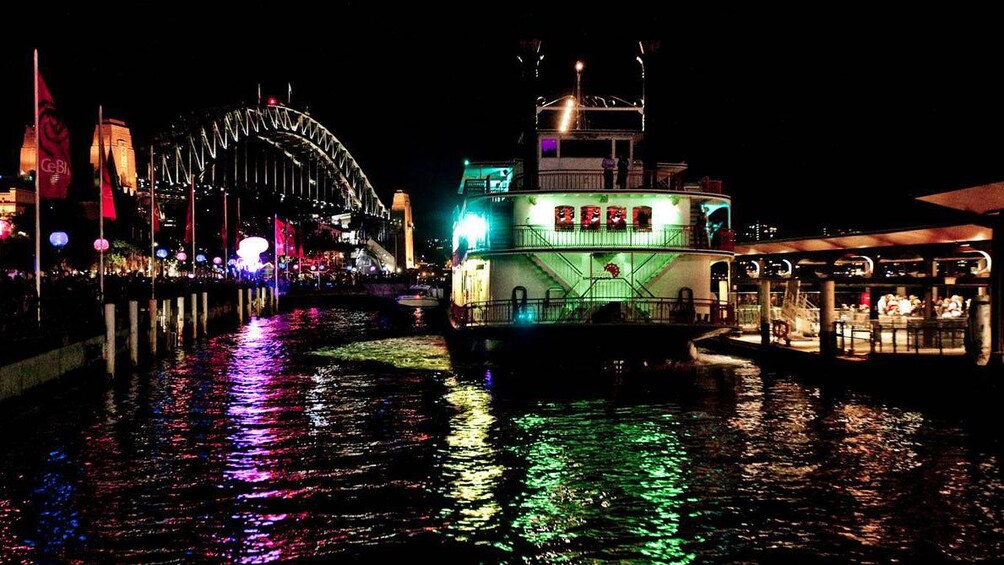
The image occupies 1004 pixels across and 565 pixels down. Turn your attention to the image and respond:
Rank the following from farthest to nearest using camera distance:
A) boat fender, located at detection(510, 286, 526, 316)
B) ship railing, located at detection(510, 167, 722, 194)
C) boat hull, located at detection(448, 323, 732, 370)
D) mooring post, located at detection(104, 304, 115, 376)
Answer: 1. ship railing, located at detection(510, 167, 722, 194)
2. mooring post, located at detection(104, 304, 115, 376)
3. boat fender, located at detection(510, 286, 526, 316)
4. boat hull, located at detection(448, 323, 732, 370)

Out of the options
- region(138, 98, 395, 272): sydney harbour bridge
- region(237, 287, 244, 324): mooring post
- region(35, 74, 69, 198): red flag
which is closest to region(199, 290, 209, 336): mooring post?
region(237, 287, 244, 324): mooring post

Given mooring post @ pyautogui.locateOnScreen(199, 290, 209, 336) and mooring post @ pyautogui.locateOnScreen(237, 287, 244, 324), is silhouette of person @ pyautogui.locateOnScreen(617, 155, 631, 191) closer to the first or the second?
mooring post @ pyautogui.locateOnScreen(199, 290, 209, 336)

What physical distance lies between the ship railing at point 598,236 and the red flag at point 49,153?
13917mm

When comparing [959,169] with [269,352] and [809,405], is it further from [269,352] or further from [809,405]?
[269,352]

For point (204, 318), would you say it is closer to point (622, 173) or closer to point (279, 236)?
point (622, 173)

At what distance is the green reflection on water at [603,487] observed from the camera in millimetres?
12344

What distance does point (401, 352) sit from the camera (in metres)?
41.0

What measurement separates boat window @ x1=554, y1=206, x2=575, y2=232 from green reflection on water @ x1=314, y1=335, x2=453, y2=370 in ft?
23.4

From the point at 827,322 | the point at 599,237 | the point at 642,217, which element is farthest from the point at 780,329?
the point at 599,237

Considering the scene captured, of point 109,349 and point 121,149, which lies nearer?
point 109,349

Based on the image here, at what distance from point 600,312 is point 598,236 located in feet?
8.85

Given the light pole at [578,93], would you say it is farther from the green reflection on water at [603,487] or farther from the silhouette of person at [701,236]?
the green reflection on water at [603,487]

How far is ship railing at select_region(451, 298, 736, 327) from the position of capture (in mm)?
27906

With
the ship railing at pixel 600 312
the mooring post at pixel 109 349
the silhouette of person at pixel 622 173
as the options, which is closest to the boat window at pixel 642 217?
the silhouette of person at pixel 622 173
